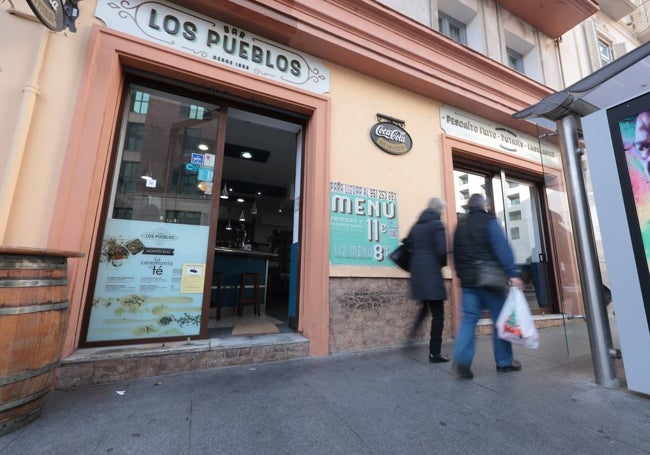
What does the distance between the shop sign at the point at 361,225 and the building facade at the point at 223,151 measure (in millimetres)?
28

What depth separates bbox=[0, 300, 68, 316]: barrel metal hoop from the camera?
1722mm

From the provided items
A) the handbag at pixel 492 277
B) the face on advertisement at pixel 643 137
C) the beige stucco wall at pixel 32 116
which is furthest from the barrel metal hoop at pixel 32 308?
the face on advertisement at pixel 643 137

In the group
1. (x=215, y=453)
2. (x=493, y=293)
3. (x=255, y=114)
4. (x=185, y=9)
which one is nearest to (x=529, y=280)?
(x=493, y=293)

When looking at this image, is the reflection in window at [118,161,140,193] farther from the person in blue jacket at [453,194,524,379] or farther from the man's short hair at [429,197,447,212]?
the person in blue jacket at [453,194,524,379]

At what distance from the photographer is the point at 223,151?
379cm

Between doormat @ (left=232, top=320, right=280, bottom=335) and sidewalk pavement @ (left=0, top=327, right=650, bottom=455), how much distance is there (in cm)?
82

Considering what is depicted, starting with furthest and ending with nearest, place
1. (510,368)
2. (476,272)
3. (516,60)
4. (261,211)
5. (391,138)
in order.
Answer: (261,211), (516,60), (391,138), (510,368), (476,272)

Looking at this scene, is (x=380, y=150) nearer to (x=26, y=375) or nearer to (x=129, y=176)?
(x=129, y=176)

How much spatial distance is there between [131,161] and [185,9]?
194 centimetres

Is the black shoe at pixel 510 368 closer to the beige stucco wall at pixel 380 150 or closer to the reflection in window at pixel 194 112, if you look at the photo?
the beige stucco wall at pixel 380 150

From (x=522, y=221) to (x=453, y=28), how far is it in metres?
4.48

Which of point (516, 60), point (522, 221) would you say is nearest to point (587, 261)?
point (522, 221)

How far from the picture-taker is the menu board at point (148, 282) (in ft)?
10.0

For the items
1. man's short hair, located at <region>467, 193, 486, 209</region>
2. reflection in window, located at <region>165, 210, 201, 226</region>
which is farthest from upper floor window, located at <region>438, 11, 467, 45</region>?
reflection in window, located at <region>165, 210, 201, 226</region>
